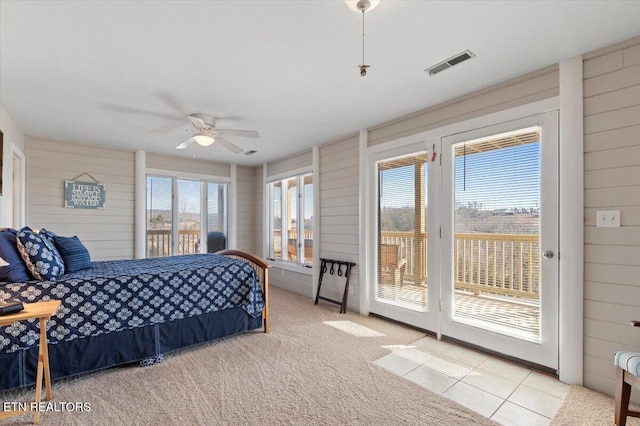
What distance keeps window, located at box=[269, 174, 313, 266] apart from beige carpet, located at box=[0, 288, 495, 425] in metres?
2.36

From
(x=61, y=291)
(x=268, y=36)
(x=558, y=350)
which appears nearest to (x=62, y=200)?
(x=61, y=291)

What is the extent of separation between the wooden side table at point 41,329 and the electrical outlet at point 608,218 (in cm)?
383

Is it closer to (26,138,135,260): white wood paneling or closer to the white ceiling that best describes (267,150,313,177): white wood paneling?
the white ceiling

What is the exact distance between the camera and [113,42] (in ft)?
6.98

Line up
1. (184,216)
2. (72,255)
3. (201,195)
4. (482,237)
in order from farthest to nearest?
(201,195) → (184,216) → (482,237) → (72,255)

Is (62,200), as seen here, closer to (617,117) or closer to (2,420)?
(2,420)

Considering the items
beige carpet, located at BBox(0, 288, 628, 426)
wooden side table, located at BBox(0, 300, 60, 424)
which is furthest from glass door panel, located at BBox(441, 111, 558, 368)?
wooden side table, located at BBox(0, 300, 60, 424)

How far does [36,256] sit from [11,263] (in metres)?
0.14

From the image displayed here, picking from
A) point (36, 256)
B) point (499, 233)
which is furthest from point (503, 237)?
point (36, 256)

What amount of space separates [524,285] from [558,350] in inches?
21.1

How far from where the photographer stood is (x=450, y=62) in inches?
95.4

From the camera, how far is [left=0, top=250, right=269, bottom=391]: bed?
2.21m

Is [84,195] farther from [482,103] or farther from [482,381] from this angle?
[482,381]

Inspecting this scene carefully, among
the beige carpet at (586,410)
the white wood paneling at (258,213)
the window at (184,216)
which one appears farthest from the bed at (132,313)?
the white wood paneling at (258,213)
